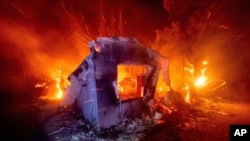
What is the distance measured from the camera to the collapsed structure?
32.3ft

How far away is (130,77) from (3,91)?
1028cm

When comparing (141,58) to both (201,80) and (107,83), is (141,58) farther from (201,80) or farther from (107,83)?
(201,80)

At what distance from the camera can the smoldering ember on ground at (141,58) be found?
12.0m

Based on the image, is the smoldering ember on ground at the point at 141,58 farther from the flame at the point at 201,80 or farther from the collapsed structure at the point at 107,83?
Result: the collapsed structure at the point at 107,83

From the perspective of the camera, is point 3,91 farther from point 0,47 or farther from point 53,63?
point 53,63

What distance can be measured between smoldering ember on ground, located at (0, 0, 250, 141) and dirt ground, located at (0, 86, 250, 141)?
0.07 meters

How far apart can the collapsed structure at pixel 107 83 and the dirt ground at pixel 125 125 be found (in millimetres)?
605

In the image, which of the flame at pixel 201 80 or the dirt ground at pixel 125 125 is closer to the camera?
the dirt ground at pixel 125 125

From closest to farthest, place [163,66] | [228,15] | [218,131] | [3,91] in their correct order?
[218,131]
[163,66]
[3,91]
[228,15]

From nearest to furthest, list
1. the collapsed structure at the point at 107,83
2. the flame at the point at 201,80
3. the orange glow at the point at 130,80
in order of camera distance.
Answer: the collapsed structure at the point at 107,83
the orange glow at the point at 130,80
the flame at the point at 201,80

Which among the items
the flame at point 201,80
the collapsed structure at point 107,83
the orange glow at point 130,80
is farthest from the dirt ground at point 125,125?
the flame at point 201,80

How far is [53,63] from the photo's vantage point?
19422 mm

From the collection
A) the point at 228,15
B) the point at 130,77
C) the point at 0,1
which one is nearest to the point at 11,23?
the point at 0,1

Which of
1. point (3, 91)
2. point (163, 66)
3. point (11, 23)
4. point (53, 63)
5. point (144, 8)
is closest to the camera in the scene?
point (163, 66)
